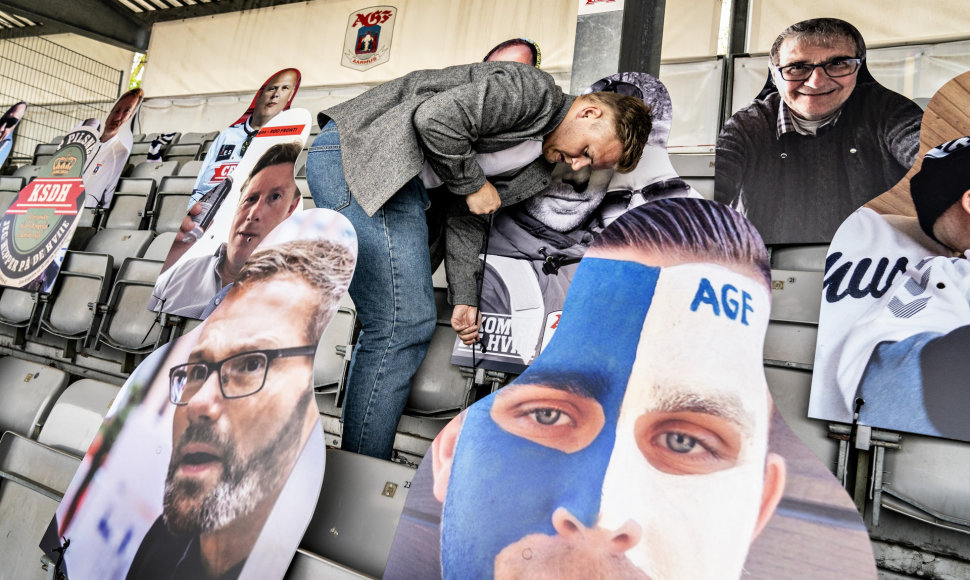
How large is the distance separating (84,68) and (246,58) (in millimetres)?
2656

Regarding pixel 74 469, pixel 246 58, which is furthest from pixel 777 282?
pixel 246 58

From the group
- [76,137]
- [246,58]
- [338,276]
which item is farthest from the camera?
[246,58]

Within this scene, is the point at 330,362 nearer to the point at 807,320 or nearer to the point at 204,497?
the point at 204,497

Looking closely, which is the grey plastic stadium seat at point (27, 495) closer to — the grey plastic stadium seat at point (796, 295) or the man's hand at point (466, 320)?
the man's hand at point (466, 320)

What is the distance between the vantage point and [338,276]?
1.28m

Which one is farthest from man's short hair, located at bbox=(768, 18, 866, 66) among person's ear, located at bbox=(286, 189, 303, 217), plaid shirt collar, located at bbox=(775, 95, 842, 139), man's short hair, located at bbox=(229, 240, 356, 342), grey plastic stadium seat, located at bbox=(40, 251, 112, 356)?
grey plastic stadium seat, located at bbox=(40, 251, 112, 356)

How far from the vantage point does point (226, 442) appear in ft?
3.80

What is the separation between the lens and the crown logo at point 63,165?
3.27m

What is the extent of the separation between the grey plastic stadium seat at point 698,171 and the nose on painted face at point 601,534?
1643 mm

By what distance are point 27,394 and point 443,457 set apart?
1572 mm

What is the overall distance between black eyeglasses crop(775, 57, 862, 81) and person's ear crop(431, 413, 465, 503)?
1.48m

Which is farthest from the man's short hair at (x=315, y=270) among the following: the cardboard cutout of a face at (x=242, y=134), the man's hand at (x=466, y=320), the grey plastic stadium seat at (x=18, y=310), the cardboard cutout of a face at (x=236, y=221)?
the grey plastic stadium seat at (x=18, y=310)

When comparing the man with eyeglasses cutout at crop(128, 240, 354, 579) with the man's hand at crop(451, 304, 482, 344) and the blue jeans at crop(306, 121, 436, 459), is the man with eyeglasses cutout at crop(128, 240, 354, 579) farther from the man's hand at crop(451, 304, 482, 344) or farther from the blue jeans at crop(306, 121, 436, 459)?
the man's hand at crop(451, 304, 482, 344)

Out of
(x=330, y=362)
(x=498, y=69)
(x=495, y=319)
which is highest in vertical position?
(x=498, y=69)
